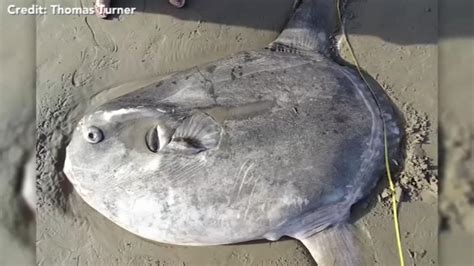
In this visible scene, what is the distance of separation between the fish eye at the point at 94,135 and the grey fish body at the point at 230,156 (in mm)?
14

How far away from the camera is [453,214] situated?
4.39 metres

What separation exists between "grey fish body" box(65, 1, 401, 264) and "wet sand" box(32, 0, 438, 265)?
21cm

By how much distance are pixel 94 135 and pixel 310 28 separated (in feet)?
5.57

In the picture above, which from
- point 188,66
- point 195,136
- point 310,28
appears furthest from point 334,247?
point 188,66

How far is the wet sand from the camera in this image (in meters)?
4.29

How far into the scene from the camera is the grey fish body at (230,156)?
398 cm

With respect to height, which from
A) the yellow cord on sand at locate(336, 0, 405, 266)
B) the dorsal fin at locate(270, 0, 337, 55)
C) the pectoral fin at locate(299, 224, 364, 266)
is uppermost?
the dorsal fin at locate(270, 0, 337, 55)

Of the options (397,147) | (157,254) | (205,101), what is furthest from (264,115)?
(157,254)

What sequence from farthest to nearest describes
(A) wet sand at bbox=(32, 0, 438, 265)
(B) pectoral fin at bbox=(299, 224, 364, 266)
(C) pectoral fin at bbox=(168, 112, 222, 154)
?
(A) wet sand at bbox=(32, 0, 438, 265) → (B) pectoral fin at bbox=(299, 224, 364, 266) → (C) pectoral fin at bbox=(168, 112, 222, 154)

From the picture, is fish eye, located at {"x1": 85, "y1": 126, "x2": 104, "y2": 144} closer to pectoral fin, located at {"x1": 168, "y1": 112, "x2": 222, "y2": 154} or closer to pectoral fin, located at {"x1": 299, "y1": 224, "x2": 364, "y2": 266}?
pectoral fin, located at {"x1": 168, "y1": 112, "x2": 222, "y2": 154}

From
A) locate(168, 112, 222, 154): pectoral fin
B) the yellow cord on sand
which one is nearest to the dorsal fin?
the yellow cord on sand

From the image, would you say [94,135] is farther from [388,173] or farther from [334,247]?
[388,173]

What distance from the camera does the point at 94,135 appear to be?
399cm

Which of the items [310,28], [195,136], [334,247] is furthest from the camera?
[310,28]
